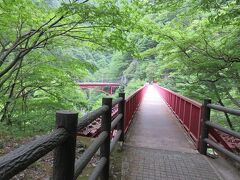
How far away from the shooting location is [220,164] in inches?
164

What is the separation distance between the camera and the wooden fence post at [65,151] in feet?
4.92

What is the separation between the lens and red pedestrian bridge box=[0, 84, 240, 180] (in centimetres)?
130

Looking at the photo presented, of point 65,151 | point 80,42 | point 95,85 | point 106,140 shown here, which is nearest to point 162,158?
point 106,140

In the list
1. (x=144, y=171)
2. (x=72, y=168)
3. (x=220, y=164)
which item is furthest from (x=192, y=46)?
(x=72, y=168)

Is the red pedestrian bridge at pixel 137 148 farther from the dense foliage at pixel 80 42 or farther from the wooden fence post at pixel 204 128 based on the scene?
the dense foliage at pixel 80 42

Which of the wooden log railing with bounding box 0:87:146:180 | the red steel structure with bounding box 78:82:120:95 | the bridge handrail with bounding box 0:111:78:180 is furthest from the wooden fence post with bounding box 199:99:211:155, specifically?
the red steel structure with bounding box 78:82:120:95

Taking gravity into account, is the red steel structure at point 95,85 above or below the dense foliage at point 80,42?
below

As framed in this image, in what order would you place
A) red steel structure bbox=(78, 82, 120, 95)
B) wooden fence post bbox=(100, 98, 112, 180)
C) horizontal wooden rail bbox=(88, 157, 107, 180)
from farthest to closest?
red steel structure bbox=(78, 82, 120, 95) → wooden fence post bbox=(100, 98, 112, 180) → horizontal wooden rail bbox=(88, 157, 107, 180)

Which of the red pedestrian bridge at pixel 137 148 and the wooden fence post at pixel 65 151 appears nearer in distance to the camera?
the red pedestrian bridge at pixel 137 148

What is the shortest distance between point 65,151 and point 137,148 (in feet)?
10.9

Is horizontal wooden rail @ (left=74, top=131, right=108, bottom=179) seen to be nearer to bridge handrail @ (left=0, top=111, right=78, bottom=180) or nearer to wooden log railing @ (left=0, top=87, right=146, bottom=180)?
wooden log railing @ (left=0, top=87, right=146, bottom=180)

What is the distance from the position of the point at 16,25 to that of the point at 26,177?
3884 millimetres

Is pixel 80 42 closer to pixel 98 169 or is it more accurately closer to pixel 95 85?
pixel 98 169

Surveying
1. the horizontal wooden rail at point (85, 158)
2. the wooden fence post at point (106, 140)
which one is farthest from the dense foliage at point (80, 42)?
the horizontal wooden rail at point (85, 158)
